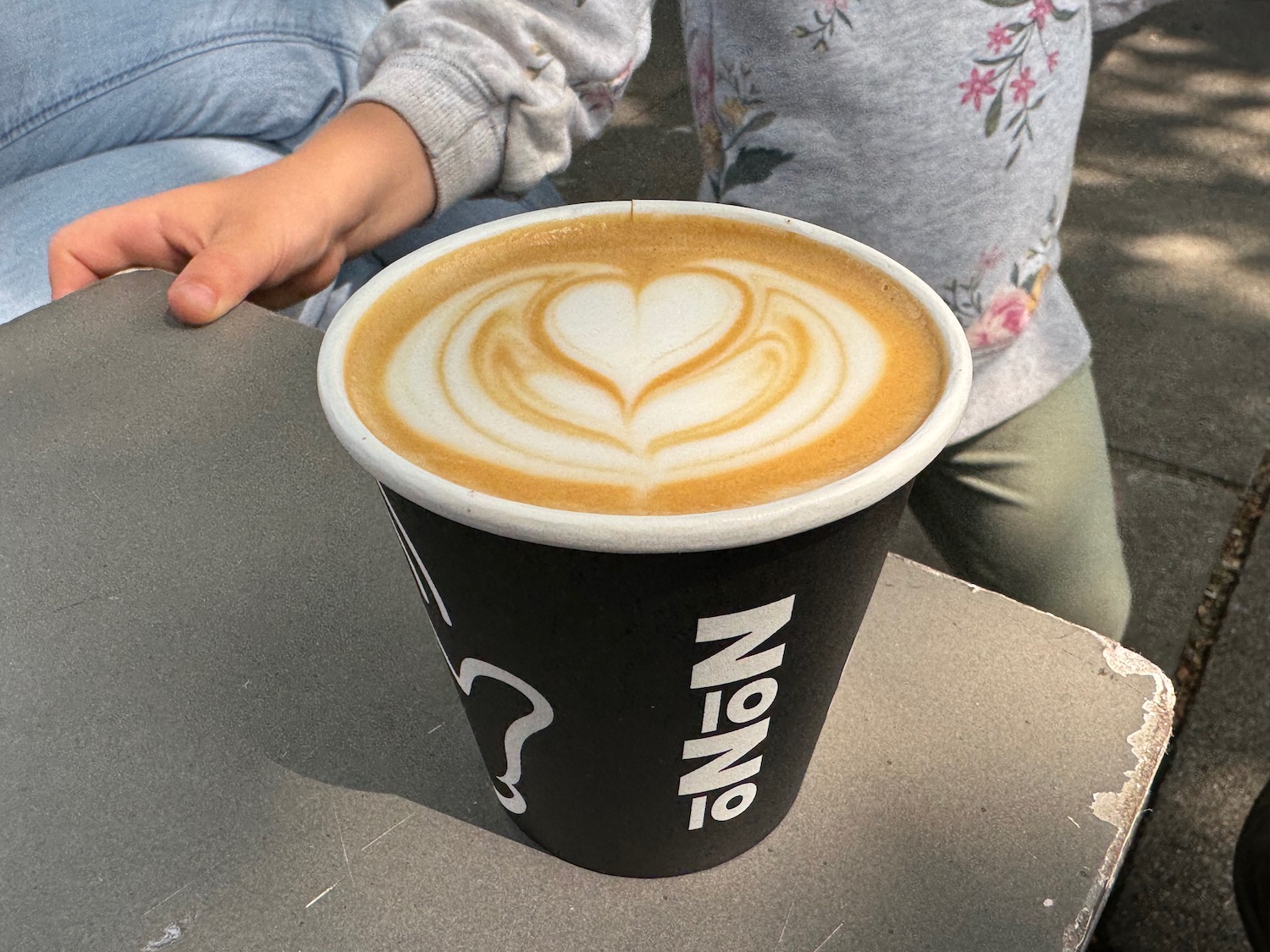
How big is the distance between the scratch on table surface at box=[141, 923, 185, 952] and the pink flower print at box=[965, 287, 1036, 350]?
0.83 metres

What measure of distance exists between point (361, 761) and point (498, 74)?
673 millimetres

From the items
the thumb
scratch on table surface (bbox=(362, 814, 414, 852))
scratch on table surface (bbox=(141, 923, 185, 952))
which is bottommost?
scratch on table surface (bbox=(362, 814, 414, 852))

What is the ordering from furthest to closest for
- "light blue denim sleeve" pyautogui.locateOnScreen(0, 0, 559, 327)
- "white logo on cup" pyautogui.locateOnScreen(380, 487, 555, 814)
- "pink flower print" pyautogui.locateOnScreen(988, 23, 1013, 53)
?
"light blue denim sleeve" pyautogui.locateOnScreen(0, 0, 559, 327) → "pink flower print" pyautogui.locateOnScreen(988, 23, 1013, 53) → "white logo on cup" pyautogui.locateOnScreen(380, 487, 555, 814)

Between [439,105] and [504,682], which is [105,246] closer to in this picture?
[439,105]

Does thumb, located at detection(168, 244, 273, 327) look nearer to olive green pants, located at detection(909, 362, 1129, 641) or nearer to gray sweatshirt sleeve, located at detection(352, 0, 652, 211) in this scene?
gray sweatshirt sleeve, located at detection(352, 0, 652, 211)

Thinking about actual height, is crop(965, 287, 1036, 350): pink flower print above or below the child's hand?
below

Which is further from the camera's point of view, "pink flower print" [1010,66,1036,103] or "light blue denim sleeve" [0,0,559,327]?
"light blue denim sleeve" [0,0,559,327]

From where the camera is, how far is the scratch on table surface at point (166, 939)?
592 mm

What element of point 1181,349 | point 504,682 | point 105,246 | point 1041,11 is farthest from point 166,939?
point 1181,349

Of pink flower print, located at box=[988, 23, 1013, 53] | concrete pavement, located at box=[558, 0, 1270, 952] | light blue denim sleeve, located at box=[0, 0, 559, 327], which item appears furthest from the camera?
concrete pavement, located at box=[558, 0, 1270, 952]

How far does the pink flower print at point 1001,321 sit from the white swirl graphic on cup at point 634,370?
1.53 ft

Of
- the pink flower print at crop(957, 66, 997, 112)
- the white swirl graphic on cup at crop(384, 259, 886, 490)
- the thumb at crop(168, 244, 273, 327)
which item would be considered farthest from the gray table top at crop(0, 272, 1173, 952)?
the pink flower print at crop(957, 66, 997, 112)

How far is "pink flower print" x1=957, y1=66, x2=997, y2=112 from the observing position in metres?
0.92

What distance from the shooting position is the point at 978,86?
926mm
